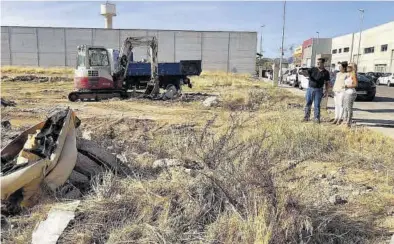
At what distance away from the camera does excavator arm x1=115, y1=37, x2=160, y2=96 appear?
61.0 feet

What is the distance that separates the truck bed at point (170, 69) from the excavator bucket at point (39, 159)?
1526 cm

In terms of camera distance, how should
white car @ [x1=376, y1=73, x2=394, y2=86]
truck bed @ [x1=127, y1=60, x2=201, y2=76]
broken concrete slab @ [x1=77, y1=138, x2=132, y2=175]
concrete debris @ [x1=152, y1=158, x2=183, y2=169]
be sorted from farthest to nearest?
1. white car @ [x1=376, y1=73, x2=394, y2=86]
2. truck bed @ [x1=127, y1=60, x2=201, y2=76]
3. concrete debris @ [x1=152, y1=158, x2=183, y2=169]
4. broken concrete slab @ [x1=77, y1=138, x2=132, y2=175]

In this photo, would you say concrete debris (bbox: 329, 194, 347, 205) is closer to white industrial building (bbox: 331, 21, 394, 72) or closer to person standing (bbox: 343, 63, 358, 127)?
person standing (bbox: 343, 63, 358, 127)

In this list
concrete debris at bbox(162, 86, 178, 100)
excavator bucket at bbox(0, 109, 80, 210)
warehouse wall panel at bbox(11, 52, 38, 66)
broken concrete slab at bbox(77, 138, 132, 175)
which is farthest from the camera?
warehouse wall panel at bbox(11, 52, 38, 66)

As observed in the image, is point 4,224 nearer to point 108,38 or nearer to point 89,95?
point 89,95

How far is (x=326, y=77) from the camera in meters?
10.3

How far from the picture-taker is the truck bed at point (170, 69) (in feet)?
65.8

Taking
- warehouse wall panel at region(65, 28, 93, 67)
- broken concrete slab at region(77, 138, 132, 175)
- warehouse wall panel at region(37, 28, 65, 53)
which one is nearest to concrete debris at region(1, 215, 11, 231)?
broken concrete slab at region(77, 138, 132, 175)

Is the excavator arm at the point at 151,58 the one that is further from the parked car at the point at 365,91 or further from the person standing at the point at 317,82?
the person standing at the point at 317,82

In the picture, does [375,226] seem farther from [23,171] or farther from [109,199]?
[23,171]

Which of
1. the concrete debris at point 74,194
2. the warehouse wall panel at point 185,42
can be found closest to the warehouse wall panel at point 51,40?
the warehouse wall panel at point 185,42

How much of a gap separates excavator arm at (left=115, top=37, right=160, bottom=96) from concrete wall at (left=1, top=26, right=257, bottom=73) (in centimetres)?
4235

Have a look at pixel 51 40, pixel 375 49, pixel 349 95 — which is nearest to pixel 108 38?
pixel 51 40

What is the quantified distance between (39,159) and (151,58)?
50.1 ft
